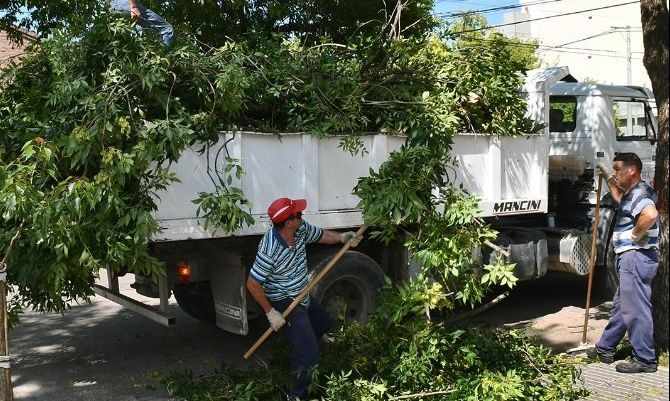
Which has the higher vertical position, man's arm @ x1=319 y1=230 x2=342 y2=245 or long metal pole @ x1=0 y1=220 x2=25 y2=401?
man's arm @ x1=319 y1=230 x2=342 y2=245

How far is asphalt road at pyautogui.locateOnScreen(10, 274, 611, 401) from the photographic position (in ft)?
21.0

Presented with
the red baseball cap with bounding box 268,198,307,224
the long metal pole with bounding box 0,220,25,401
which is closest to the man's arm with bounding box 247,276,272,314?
the red baseball cap with bounding box 268,198,307,224

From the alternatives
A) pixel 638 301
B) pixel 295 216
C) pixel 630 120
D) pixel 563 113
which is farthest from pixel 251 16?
pixel 638 301

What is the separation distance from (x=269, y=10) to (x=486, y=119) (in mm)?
3913

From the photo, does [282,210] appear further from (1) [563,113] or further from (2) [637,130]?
(2) [637,130]

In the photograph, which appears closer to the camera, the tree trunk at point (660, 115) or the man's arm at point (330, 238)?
the man's arm at point (330, 238)

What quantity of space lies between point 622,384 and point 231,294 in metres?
3.09

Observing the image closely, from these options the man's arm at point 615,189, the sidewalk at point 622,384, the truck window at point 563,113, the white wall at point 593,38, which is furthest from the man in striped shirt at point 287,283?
the white wall at point 593,38

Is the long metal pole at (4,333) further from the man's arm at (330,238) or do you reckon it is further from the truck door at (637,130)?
the truck door at (637,130)

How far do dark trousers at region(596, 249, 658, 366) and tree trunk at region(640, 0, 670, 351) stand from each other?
21 cm

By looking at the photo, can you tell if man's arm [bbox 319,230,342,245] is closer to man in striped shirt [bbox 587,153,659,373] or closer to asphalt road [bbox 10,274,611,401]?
asphalt road [bbox 10,274,611,401]

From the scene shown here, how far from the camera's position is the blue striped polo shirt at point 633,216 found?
6.21 m

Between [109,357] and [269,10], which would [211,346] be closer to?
[109,357]

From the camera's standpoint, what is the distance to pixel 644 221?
610cm
